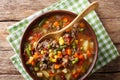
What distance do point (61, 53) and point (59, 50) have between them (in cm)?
2

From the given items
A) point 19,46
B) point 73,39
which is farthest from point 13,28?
point 73,39

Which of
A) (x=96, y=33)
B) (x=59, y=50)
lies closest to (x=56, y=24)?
(x=59, y=50)

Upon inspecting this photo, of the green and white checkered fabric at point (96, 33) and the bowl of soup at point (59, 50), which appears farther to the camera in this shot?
the green and white checkered fabric at point (96, 33)

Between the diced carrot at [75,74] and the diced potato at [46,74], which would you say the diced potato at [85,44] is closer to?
the diced carrot at [75,74]

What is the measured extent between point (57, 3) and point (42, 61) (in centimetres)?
37

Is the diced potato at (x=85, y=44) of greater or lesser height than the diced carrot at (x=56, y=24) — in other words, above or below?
below

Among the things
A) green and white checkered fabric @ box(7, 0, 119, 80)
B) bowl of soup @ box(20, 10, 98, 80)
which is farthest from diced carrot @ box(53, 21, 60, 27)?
green and white checkered fabric @ box(7, 0, 119, 80)

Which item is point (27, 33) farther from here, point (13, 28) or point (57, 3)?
point (57, 3)

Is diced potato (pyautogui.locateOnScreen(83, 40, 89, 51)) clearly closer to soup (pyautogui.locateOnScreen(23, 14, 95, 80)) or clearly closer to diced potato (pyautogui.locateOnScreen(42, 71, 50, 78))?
soup (pyautogui.locateOnScreen(23, 14, 95, 80))

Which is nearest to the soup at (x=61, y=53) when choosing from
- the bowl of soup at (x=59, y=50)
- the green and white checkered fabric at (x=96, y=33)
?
the bowl of soup at (x=59, y=50)

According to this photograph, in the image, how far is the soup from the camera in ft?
5.55

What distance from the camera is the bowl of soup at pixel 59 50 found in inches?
66.7

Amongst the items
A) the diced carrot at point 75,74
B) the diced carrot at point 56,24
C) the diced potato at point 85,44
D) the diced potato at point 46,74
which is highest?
the diced carrot at point 56,24

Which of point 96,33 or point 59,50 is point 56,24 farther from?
point 96,33
